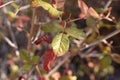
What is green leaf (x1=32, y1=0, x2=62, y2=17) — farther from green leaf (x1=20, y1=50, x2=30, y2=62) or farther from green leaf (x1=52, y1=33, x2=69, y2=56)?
green leaf (x1=20, y1=50, x2=30, y2=62)

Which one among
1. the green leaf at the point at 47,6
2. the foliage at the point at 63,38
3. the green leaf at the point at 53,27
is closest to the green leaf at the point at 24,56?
the foliage at the point at 63,38

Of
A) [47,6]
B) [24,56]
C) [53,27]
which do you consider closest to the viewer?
[47,6]

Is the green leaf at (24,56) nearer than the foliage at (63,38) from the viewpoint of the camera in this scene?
No

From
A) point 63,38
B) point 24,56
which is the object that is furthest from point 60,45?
point 24,56

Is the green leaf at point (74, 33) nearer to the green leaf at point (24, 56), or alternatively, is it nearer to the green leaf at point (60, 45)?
the green leaf at point (60, 45)

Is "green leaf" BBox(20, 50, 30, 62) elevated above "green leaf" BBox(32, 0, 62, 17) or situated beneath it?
situated beneath

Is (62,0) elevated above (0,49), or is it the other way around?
(62,0)

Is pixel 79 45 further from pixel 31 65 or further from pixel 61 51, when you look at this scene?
pixel 61 51

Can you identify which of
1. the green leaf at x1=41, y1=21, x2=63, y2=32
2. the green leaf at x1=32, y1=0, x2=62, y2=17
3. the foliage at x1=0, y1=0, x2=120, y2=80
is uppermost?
the green leaf at x1=32, y1=0, x2=62, y2=17

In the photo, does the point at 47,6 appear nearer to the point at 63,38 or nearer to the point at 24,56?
the point at 63,38

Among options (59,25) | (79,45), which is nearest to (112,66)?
(79,45)

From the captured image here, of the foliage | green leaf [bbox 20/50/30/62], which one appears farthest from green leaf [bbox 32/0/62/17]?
green leaf [bbox 20/50/30/62]
